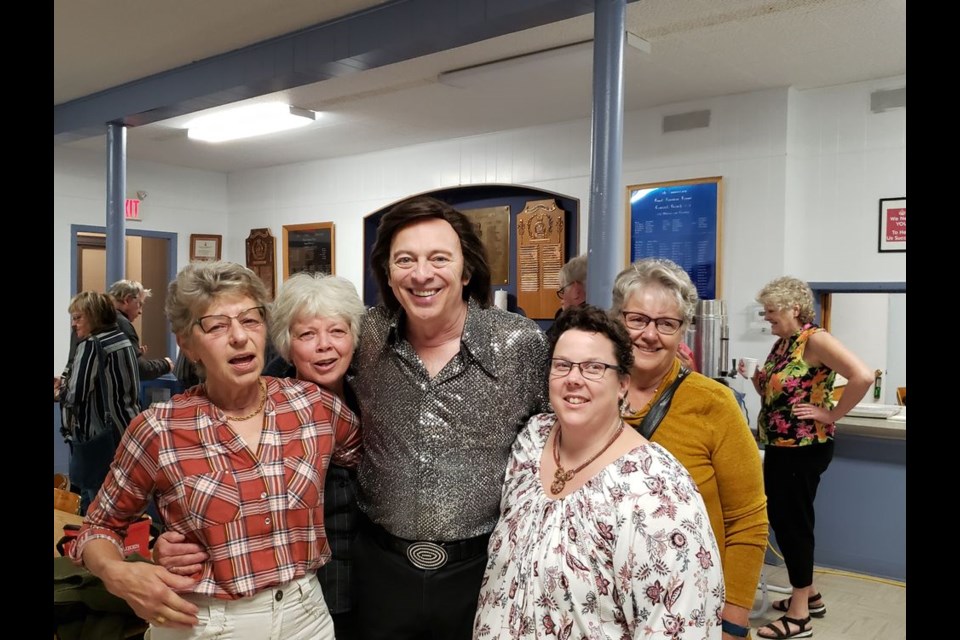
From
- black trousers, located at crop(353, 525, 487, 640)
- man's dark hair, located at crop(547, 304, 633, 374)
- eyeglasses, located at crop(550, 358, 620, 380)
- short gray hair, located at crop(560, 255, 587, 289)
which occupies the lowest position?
black trousers, located at crop(353, 525, 487, 640)

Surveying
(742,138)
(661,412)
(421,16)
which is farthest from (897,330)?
(661,412)

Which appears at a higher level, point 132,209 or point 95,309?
point 132,209

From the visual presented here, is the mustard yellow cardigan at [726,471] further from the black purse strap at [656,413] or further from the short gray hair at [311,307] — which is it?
the short gray hair at [311,307]

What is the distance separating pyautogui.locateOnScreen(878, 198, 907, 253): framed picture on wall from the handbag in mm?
4965

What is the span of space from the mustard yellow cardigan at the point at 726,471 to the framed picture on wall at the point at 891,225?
12.9ft

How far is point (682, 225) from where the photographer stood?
5711 mm

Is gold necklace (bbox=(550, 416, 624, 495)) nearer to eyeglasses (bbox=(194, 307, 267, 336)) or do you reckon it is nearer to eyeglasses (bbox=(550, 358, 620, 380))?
eyeglasses (bbox=(550, 358, 620, 380))

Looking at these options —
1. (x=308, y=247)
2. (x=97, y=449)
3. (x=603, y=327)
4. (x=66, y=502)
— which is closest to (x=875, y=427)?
(x=603, y=327)

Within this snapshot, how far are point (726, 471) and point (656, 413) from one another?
0.20 metres

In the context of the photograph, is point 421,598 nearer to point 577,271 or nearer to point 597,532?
point 597,532

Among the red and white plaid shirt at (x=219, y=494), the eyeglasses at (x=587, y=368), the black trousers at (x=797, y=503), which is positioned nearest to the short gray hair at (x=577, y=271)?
the black trousers at (x=797, y=503)

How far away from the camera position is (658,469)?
4.78ft

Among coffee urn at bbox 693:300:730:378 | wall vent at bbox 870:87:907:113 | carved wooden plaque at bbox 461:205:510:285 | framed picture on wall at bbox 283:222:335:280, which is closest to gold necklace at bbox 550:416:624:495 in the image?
coffee urn at bbox 693:300:730:378

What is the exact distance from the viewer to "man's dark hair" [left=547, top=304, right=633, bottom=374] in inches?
63.0
